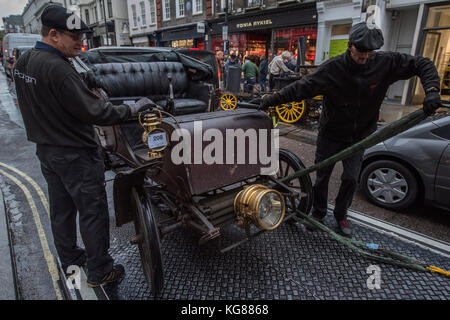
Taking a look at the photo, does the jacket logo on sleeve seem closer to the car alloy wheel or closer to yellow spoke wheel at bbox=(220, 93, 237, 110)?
the car alloy wheel

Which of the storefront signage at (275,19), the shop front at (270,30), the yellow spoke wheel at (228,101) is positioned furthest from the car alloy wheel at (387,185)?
the storefront signage at (275,19)

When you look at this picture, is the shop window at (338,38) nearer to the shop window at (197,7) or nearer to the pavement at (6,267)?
the shop window at (197,7)

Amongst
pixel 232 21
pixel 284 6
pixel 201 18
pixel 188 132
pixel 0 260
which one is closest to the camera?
pixel 188 132

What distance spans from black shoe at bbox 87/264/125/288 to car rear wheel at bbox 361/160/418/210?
10.6 feet

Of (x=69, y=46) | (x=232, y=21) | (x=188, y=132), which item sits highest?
(x=232, y=21)

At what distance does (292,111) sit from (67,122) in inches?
294

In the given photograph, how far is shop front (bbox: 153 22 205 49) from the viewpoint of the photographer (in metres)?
22.5

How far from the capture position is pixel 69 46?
2.04m

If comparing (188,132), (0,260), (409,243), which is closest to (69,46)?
(188,132)

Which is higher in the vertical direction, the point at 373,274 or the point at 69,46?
the point at 69,46

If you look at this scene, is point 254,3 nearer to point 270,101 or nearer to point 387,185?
point 387,185

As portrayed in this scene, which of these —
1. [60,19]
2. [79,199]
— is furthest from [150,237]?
[60,19]
